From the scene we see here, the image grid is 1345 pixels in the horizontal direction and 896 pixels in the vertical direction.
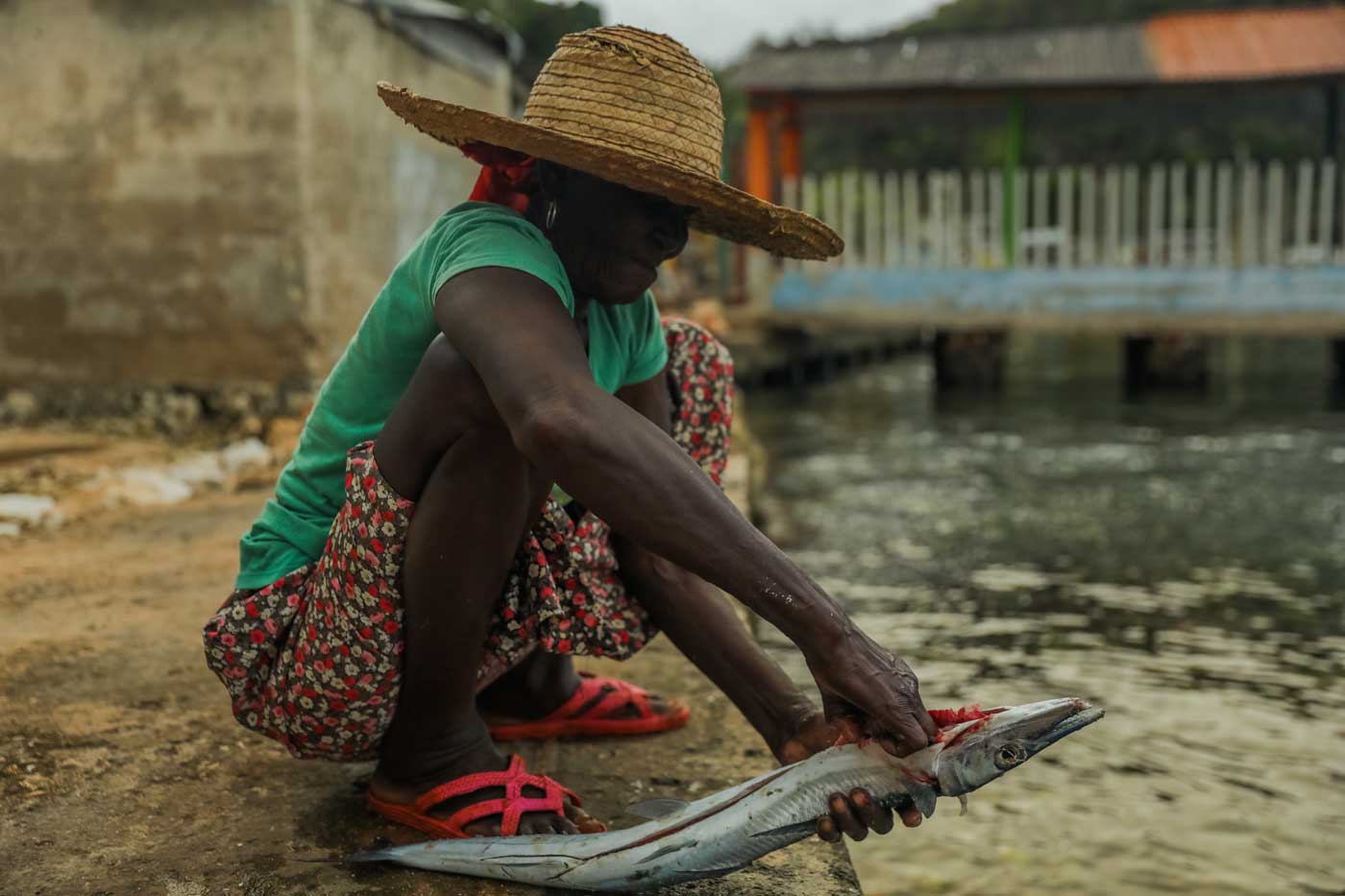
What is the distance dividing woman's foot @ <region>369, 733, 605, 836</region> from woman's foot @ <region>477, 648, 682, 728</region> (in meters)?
0.30

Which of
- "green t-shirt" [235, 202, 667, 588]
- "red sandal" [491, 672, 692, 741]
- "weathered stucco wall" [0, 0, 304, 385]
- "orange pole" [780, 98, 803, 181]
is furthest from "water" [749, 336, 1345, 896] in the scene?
"orange pole" [780, 98, 803, 181]

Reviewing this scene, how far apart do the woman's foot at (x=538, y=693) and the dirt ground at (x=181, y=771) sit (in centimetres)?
6

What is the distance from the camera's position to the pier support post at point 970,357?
38.5ft

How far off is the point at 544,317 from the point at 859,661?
542 mm

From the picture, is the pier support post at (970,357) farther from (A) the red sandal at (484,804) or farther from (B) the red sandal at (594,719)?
(A) the red sandal at (484,804)

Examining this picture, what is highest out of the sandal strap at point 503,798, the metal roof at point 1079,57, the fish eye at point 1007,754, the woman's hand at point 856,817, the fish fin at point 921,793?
the metal roof at point 1079,57

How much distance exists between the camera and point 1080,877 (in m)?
2.16

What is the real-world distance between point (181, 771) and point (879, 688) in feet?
3.73

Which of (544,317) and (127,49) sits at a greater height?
(127,49)

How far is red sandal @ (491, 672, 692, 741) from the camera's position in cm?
213

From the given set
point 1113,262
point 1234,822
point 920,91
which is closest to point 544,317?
point 1234,822

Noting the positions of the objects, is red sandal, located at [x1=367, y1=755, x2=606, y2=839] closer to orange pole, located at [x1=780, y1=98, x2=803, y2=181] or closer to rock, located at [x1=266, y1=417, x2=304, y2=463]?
rock, located at [x1=266, y1=417, x2=304, y2=463]

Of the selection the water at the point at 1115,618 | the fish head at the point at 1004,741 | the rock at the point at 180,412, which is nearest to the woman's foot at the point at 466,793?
the fish head at the point at 1004,741

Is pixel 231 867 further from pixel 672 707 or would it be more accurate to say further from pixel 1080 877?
pixel 1080 877
